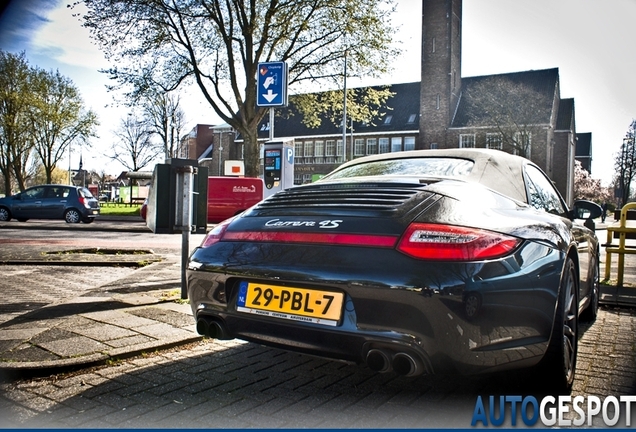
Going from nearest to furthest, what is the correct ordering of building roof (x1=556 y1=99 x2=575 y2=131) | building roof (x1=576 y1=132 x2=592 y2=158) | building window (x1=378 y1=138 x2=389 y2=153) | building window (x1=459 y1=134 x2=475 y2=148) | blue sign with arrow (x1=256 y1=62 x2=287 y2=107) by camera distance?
blue sign with arrow (x1=256 y1=62 x2=287 y2=107)
building window (x1=459 y1=134 x2=475 y2=148)
building roof (x1=556 y1=99 x2=575 y2=131)
building window (x1=378 y1=138 x2=389 y2=153)
building roof (x1=576 y1=132 x2=592 y2=158)

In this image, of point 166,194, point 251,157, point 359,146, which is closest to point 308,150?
point 359,146

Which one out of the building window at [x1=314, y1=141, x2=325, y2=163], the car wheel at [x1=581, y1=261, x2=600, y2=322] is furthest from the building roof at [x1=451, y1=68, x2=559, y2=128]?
the car wheel at [x1=581, y1=261, x2=600, y2=322]

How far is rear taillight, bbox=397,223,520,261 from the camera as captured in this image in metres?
2.49

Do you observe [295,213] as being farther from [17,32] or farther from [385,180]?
[17,32]

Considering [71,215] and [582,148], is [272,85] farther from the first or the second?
[582,148]

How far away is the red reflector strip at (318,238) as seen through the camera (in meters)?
2.61

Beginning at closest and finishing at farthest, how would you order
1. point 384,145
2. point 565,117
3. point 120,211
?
point 120,211, point 565,117, point 384,145

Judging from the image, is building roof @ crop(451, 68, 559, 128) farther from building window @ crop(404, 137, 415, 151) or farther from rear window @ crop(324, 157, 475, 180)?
rear window @ crop(324, 157, 475, 180)

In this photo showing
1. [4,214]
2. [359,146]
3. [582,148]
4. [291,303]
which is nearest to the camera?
[291,303]

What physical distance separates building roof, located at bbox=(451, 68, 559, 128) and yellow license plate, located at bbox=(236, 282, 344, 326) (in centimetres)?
4181

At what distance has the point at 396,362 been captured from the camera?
2.51 meters

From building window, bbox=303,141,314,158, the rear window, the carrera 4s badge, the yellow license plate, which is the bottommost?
the yellow license plate

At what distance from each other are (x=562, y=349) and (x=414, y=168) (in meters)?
1.44

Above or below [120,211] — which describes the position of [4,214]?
above
